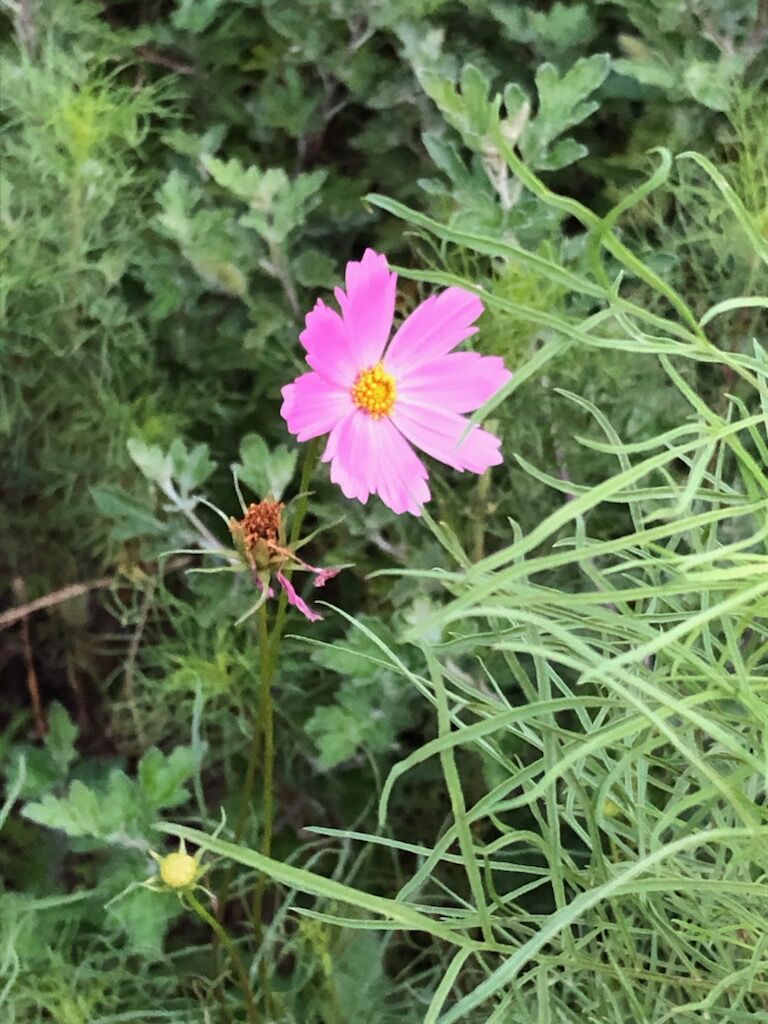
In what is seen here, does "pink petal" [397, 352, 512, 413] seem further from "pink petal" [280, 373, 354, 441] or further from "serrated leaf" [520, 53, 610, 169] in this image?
"serrated leaf" [520, 53, 610, 169]

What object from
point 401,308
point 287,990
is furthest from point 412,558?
point 287,990

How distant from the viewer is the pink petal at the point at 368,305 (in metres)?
0.42

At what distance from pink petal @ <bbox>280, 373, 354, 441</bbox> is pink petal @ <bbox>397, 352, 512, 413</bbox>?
39 mm

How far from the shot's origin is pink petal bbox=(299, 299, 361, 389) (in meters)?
0.43

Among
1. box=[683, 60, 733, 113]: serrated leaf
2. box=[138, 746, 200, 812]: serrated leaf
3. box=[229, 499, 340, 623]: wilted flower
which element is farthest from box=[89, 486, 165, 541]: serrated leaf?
box=[683, 60, 733, 113]: serrated leaf

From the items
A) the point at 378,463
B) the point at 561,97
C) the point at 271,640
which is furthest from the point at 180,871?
the point at 561,97

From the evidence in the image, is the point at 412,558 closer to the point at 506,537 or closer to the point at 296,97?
the point at 506,537

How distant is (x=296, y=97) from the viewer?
0.71 meters

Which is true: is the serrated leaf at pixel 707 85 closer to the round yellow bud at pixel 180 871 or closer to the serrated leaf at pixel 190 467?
the serrated leaf at pixel 190 467

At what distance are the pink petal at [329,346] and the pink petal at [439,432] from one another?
0.04 m

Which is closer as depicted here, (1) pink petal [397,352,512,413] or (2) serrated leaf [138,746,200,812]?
(1) pink petal [397,352,512,413]

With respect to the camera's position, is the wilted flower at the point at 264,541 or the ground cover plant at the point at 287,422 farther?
the ground cover plant at the point at 287,422

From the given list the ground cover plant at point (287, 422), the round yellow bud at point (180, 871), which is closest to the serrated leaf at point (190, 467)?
the ground cover plant at point (287, 422)

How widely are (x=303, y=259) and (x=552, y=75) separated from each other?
0.20 metres
